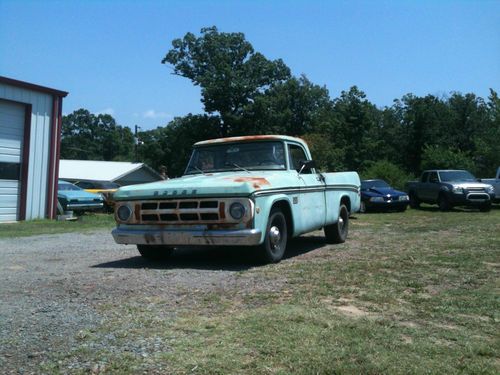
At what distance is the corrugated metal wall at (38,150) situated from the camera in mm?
17328

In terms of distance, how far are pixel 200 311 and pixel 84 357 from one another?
1.38m

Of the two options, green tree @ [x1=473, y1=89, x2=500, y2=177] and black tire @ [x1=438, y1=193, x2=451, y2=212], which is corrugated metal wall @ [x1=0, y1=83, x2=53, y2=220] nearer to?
black tire @ [x1=438, y1=193, x2=451, y2=212]

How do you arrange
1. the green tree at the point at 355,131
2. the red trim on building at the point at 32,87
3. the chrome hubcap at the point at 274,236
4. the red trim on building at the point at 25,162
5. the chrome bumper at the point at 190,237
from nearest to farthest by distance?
1. the chrome bumper at the point at 190,237
2. the chrome hubcap at the point at 274,236
3. the red trim on building at the point at 32,87
4. the red trim on building at the point at 25,162
5. the green tree at the point at 355,131

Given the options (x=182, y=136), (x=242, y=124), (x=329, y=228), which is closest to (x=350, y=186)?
(x=329, y=228)

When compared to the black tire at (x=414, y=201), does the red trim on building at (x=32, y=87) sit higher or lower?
higher

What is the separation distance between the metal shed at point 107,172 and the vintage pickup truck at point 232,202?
37.7 meters

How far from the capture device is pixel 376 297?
17.5ft

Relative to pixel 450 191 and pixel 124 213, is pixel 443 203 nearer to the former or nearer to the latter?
pixel 450 191

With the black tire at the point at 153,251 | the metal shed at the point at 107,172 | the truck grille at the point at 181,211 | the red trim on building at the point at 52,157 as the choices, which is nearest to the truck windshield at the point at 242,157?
the black tire at the point at 153,251

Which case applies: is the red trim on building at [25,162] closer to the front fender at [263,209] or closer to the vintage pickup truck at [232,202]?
the vintage pickup truck at [232,202]

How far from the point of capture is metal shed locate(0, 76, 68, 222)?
1672cm

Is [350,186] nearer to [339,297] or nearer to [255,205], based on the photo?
[255,205]

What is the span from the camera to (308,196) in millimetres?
8625

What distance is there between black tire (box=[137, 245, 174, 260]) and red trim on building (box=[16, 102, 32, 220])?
1062cm
